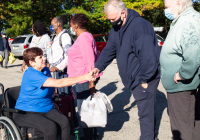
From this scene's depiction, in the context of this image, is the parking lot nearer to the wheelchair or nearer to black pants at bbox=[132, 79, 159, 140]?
black pants at bbox=[132, 79, 159, 140]

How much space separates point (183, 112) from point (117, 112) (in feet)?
8.67

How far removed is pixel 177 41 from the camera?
2572mm

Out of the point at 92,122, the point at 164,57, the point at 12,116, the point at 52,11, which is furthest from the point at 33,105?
the point at 52,11

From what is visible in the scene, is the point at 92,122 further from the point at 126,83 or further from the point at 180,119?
the point at 180,119

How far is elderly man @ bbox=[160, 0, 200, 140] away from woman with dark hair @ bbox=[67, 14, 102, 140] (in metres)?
1.08

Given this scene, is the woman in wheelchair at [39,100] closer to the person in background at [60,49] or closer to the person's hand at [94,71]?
the person's hand at [94,71]

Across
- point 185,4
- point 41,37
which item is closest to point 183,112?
point 185,4

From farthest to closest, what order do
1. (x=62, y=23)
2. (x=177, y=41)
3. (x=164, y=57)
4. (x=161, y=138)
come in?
(x=62, y=23), (x=161, y=138), (x=164, y=57), (x=177, y=41)

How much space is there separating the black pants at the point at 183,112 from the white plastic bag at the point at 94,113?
92 centimetres

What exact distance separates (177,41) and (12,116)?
2.05 m

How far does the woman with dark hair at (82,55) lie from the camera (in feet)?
11.4

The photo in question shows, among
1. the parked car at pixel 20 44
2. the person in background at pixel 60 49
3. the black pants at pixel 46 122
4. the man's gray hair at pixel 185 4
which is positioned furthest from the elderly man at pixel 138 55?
the parked car at pixel 20 44

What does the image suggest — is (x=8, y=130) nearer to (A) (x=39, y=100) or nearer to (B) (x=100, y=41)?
(A) (x=39, y=100)

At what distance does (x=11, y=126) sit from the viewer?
281 cm
